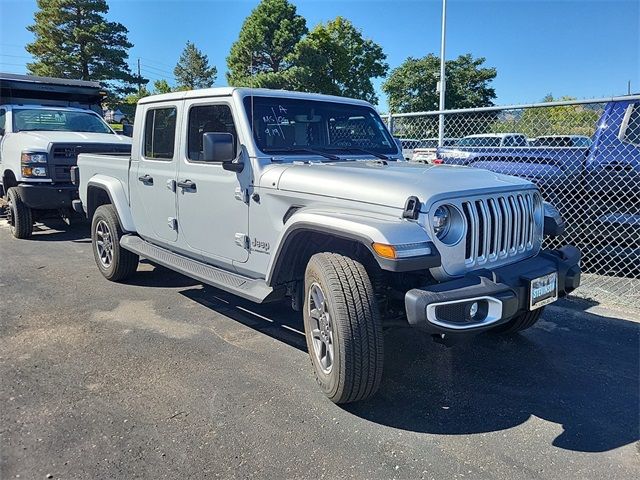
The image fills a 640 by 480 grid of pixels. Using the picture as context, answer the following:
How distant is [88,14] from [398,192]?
35885 mm

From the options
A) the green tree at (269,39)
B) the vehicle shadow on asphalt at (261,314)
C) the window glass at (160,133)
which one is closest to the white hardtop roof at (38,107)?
the window glass at (160,133)

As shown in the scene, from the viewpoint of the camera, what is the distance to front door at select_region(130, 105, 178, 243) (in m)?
4.73

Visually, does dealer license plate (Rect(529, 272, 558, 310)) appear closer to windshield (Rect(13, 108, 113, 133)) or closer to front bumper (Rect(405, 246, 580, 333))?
front bumper (Rect(405, 246, 580, 333))

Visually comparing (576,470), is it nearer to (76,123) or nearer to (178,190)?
(178,190)

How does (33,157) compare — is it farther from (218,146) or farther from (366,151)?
(366,151)

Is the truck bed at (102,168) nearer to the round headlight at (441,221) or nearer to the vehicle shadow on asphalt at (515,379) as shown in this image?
the vehicle shadow on asphalt at (515,379)

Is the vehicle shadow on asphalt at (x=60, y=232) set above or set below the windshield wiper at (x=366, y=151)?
below

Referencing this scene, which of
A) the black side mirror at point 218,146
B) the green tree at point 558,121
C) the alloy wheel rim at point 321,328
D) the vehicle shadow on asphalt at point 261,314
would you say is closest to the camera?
the alloy wheel rim at point 321,328

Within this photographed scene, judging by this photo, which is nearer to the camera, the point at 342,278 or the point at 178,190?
the point at 342,278

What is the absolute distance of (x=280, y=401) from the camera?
3.29 m

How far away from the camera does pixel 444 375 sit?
12.1ft

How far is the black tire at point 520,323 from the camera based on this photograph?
13.6 ft

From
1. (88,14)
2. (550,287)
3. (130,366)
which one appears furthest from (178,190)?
(88,14)

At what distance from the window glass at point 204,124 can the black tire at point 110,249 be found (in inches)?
66.7
